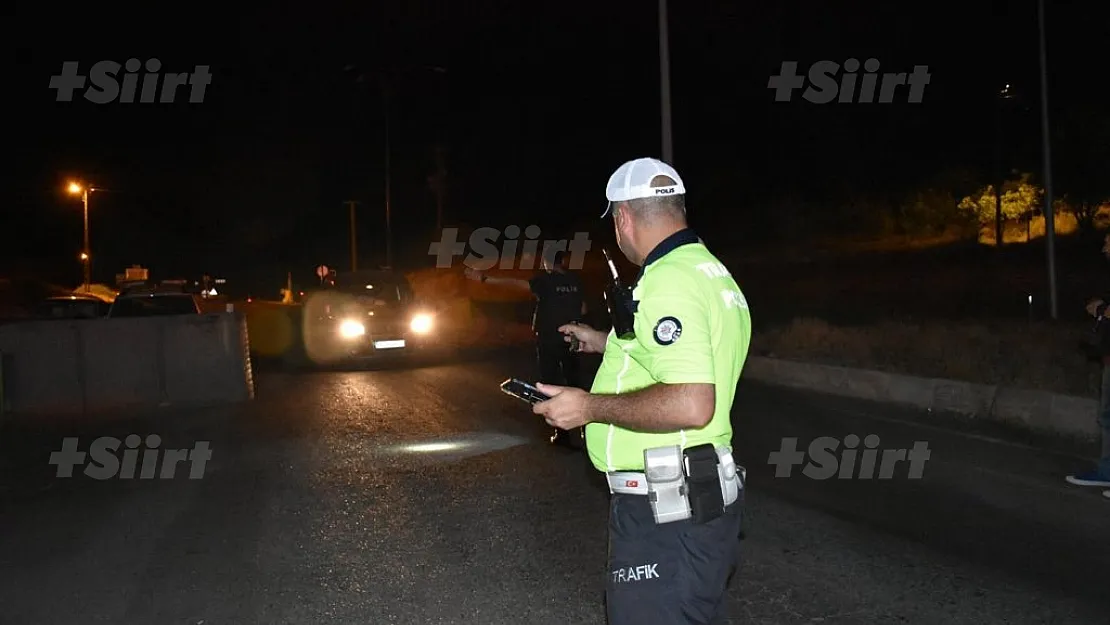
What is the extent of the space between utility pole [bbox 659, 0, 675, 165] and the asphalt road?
8.85 m

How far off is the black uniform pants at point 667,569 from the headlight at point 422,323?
19462mm

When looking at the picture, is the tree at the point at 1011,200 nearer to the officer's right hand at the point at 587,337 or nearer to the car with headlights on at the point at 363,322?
the car with headlights on at the point at 363,322

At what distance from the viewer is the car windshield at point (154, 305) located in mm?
19703

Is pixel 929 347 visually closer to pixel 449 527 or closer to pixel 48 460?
pixel 449 527

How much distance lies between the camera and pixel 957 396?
42.4 ft

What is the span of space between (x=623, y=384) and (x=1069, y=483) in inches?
280

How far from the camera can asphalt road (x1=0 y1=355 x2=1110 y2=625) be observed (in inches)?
229

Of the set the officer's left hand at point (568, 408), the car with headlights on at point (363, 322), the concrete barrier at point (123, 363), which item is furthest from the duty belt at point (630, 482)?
the car with headlights on at point (363, 322)

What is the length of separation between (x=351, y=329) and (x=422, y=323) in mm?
1482

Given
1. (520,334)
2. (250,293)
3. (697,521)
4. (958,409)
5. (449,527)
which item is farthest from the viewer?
(250,293)

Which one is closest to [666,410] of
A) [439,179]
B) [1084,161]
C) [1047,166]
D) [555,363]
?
[555,363]

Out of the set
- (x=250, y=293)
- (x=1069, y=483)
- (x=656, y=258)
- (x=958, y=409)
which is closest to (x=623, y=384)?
(x=656, y=258)

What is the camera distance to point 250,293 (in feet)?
284

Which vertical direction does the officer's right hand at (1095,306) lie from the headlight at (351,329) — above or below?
above
